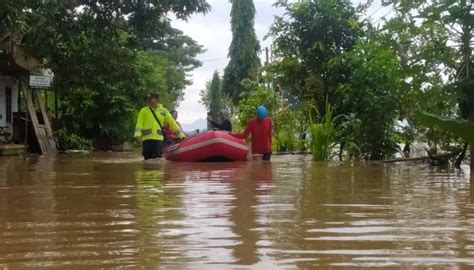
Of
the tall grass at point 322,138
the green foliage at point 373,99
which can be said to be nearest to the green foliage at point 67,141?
the tall grass at point 322,138

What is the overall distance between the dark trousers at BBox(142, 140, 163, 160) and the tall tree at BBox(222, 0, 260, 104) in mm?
32139

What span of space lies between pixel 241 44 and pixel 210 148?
32999 millimetres

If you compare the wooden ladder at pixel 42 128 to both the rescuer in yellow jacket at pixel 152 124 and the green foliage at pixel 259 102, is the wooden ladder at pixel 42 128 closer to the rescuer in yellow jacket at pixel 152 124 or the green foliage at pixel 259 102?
the green foliage at pixel 259 102

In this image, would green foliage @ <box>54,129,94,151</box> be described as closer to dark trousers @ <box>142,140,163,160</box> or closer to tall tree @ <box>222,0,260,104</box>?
dark trousers @ <box>142,140,163,160</box>

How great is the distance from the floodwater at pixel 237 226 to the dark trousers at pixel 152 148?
5482 millimetres

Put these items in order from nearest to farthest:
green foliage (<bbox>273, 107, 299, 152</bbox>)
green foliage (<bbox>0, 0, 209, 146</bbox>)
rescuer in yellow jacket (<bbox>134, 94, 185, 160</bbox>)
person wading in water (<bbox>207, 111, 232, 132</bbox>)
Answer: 1. rescuer in yellow jacket (<bbox>134, 94, 185, 160</bbox>)
2. green foliage (<bbox>0, 0, 209, 146</bbox>)
3. person wading in water (<bbox>207, 111, 232, 132</bbox>)
4. green foliage (<bbox>273, 107, 299, 152</bbox>)

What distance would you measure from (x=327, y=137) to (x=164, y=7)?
16.2ft

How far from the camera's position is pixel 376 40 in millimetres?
10234

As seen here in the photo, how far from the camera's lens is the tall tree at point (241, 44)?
148ft

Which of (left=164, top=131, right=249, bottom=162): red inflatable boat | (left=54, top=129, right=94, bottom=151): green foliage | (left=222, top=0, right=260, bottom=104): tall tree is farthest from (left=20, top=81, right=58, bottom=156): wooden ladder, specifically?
(left=222, top=0, right=260, bottom=104): tall tree

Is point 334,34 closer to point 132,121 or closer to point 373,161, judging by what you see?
point 373,161

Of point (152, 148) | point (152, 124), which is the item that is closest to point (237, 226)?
point (152, 124)

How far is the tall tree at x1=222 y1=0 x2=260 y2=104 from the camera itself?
148 feet

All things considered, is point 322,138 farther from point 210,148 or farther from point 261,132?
point 210,148
